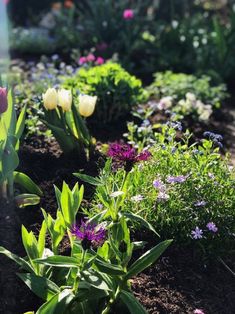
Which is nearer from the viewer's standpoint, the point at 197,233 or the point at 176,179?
the point at 197,233

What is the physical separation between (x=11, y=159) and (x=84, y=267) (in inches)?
33.3

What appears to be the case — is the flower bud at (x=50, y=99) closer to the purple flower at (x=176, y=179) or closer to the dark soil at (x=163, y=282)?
the dark soil at (x=163, y=282)

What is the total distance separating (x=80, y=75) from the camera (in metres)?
4.71

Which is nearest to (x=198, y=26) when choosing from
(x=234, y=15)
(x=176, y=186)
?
(x=234, y=15)

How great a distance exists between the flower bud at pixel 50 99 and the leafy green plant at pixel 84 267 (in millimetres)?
920

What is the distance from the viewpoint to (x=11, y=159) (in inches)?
121

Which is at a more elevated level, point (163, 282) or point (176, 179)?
point (176, 179)

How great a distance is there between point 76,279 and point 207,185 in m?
1.05

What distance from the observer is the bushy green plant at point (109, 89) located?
179 inches

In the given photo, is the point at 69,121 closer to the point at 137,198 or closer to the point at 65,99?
the point at 65,99

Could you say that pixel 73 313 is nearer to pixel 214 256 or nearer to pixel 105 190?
pixel 105 190

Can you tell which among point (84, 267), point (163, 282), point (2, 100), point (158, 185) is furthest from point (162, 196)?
point (2, 100)

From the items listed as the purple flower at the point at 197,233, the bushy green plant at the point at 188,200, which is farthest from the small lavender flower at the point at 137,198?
the purple flower at the point at 197,233

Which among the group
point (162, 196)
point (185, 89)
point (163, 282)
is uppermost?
point (162, 196)
